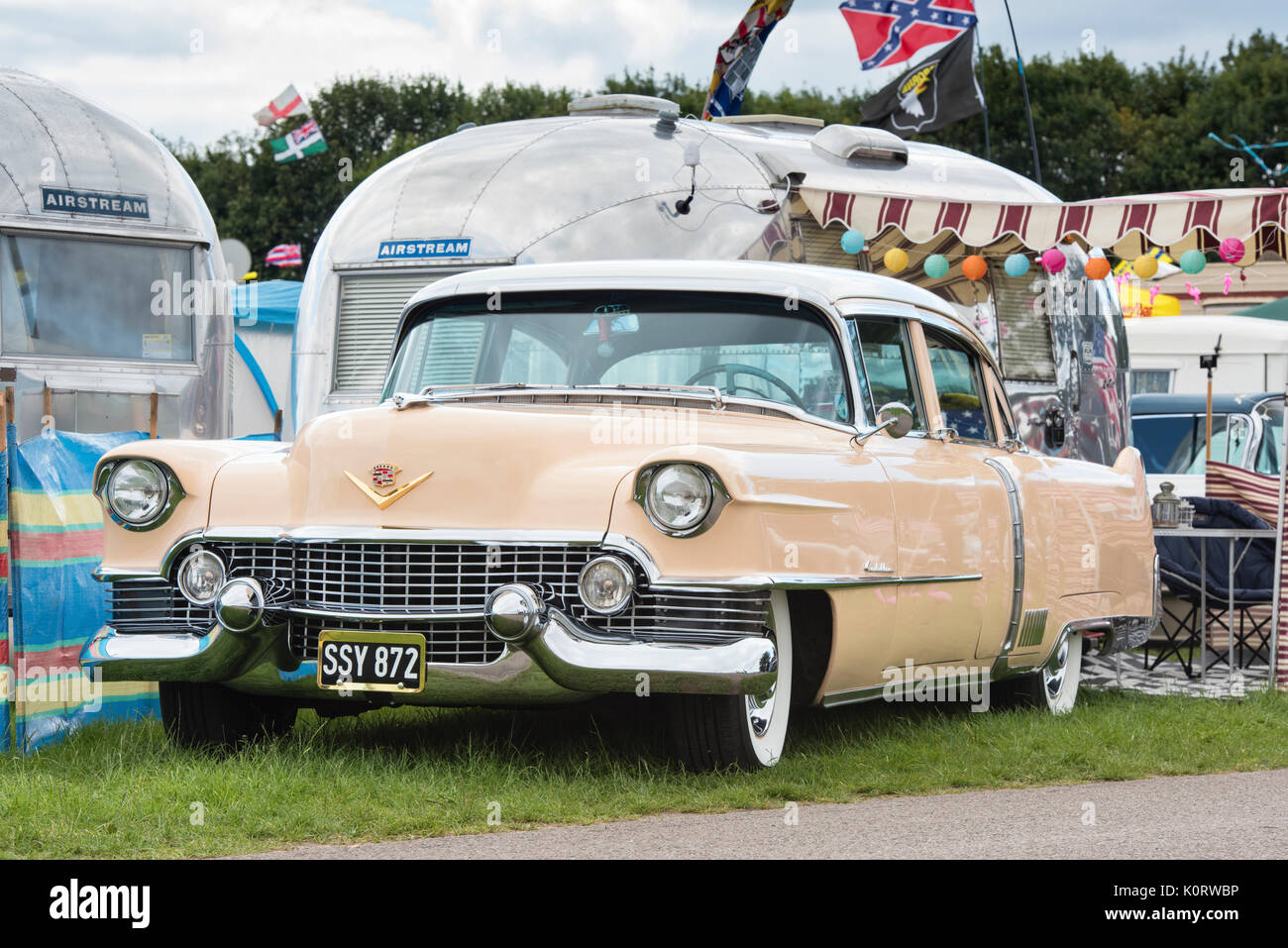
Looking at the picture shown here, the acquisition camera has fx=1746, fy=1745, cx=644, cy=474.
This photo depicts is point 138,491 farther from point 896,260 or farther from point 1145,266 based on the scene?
point 1145,266

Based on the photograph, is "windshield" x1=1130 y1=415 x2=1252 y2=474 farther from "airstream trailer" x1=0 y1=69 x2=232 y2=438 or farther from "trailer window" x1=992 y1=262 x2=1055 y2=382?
"airstream trailer" x1=0 y1=69 x2=232 y2=438

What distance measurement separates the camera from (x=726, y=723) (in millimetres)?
5645

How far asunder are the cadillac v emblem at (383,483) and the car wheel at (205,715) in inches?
42.0

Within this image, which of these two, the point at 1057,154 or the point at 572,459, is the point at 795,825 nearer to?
the point at 572,459

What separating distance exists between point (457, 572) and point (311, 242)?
158ft

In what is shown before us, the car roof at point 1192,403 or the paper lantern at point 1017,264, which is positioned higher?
the paper lantern at point 1017,264

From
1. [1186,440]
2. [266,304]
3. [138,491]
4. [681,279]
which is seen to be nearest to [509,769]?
[138,491]

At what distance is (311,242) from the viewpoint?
172 ft

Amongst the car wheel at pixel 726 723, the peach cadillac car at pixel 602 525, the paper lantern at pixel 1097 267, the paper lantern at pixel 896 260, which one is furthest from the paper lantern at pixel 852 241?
the car wheel at pixel 726 723

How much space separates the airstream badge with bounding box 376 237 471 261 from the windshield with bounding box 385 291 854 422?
3.38 metres

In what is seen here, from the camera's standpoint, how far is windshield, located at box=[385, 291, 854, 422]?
253 inches

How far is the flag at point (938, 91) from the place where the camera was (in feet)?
56.0


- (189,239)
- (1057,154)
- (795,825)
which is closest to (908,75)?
(189,239)

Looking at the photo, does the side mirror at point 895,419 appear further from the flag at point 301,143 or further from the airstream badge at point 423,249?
the flag at point 301,143
